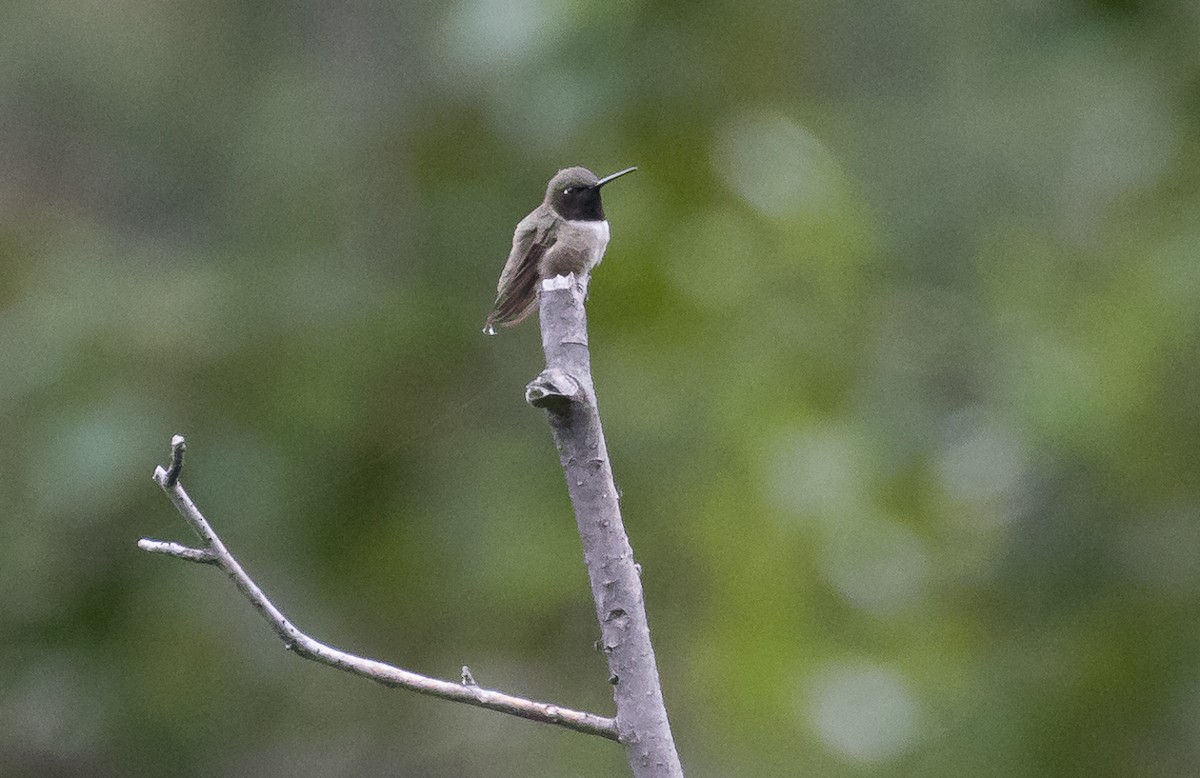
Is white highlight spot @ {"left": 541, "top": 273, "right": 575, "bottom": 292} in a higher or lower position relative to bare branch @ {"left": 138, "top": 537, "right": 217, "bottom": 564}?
higher

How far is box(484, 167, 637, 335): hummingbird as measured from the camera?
89.6 inches

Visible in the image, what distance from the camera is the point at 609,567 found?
160 centimetres

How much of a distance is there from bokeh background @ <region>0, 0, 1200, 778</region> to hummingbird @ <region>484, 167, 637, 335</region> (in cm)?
136

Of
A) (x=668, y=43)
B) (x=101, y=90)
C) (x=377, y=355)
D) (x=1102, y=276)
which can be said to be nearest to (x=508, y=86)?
(x=668, y=43)

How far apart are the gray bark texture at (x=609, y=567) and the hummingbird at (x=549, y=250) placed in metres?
0.57

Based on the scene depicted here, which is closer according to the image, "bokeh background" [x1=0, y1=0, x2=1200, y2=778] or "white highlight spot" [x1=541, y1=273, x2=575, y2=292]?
"white highlight spot" [x1=541, y1=273, x2=575, y2=292]

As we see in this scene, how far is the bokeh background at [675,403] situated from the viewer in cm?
387

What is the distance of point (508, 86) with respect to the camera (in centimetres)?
440

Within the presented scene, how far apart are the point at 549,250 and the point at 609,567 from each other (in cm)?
85

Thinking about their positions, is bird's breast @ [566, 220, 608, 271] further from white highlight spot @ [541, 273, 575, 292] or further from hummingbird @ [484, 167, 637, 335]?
white highlight spot @ [541, 273, 575, 292]

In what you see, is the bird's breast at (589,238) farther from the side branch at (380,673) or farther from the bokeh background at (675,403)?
the bokeh background at (675,403)

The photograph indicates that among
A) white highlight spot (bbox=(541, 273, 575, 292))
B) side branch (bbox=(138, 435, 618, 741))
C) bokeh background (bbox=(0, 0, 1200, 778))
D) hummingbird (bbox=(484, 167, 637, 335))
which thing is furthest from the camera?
bokeh background (bbox=(0, 0, 1200, 778))

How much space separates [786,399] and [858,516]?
1.31ft

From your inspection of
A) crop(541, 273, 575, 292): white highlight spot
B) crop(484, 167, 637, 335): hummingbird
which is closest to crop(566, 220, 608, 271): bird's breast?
crop(484, 167, 637, 335): hummingbird
